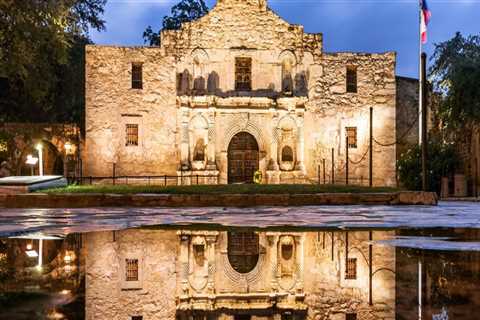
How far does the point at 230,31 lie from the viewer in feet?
92.9

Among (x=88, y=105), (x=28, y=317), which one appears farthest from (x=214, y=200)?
(x=88, y=105)

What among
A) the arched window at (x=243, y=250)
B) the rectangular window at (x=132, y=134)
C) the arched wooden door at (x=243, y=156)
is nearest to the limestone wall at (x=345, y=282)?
the arched window at (x=243, y=250)

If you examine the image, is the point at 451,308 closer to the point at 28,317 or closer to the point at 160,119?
the point at 28,317

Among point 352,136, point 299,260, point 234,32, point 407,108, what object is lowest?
point 299,260

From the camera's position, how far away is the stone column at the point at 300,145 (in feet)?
90.4

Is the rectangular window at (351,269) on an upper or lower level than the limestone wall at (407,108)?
lower

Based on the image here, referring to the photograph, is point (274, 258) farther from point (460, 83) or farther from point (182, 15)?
point (182, 15)

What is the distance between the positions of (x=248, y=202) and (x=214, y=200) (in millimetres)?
892

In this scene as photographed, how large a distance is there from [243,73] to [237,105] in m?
1.81

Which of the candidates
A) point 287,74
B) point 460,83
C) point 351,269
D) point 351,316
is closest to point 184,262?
point 351,269

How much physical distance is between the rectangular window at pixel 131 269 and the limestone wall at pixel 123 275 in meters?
0.05

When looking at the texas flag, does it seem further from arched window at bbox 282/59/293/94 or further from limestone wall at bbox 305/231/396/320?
limestone wall at bbox 305/231/396/320

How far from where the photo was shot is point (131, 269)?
4977 mm

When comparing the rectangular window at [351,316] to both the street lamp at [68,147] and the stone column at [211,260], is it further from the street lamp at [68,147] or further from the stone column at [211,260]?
the street lamp at [68,147]
